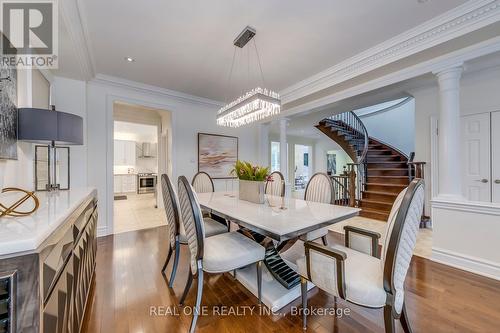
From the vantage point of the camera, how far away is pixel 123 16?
216 centimetres

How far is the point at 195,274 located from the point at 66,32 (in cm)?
265

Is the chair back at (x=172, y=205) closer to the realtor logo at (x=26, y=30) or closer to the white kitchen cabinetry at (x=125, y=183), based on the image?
the realtor logo at (x=26, y=30)

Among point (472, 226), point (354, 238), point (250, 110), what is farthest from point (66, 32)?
point (472, 226)

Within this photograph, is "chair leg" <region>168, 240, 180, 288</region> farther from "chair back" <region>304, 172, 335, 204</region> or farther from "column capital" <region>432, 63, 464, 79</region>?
"column capital" <region>432, 63, 464, 79</region>

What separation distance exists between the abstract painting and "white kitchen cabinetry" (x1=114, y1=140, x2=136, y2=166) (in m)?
7.20

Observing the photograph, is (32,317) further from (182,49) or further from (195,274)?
(182,49)

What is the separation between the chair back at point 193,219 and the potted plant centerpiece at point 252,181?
0.94 metres

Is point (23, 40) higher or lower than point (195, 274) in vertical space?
higher

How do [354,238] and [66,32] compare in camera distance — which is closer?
[354,238]

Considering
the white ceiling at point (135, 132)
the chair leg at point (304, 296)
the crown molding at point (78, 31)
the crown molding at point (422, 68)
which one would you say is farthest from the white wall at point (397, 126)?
the crown molding at point (78, 31)

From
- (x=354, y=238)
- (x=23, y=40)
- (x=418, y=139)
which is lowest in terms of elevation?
(x=354, y=238)

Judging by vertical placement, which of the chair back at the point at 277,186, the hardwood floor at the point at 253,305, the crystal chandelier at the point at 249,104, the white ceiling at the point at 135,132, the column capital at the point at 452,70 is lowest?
the hardwood floor at the point at 253,305

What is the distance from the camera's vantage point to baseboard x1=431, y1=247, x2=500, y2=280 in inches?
85.6

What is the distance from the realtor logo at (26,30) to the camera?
1.70 m
